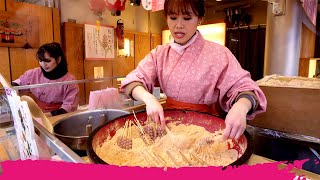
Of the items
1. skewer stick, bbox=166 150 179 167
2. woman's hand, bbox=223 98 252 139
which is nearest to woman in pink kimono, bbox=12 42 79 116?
skewer stick, bbox=166 150 179 167

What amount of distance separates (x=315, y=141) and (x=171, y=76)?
0.91 metres

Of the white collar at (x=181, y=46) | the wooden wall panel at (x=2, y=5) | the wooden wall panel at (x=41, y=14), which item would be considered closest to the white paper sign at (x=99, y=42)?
the wooden wall panel at (x=41, y=14)

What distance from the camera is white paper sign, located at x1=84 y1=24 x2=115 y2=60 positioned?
16.6 ft

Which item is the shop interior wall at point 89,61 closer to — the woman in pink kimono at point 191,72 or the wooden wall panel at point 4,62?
the wooden wall panel at point 4,62

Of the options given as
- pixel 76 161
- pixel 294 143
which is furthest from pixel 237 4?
pixel 76 161

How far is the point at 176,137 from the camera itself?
1.00 m

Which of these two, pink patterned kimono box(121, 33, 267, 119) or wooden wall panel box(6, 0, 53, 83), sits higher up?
wooden wall panel box(6, 0, 53, 83)

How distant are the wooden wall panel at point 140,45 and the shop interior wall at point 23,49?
210 cm

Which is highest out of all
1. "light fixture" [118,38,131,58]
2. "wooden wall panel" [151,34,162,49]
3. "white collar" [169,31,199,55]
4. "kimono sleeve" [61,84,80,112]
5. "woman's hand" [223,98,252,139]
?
"wooden wall panel" [151,34,162,49]

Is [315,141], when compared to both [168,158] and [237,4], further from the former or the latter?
[237,4]

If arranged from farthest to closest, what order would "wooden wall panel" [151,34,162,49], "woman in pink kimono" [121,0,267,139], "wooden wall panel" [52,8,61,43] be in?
1. "wooden wall panel" [151,34,162,49]
2. "wooden wall panel" [52,8,61,43]
3. "woman in pink kimono" [121,0,267,139]

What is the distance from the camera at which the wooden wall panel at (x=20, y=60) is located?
13.2ft

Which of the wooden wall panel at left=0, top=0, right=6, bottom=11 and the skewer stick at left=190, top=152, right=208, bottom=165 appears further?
the wooden wall panel at left=0, top=0, right=6, bottom=11

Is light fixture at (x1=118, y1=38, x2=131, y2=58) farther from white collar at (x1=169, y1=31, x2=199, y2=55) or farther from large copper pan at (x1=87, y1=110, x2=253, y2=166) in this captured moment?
large copper pan at (x1=87, y1=110, x2=253, y2=166)
